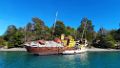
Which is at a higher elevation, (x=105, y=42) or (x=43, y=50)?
(x=105, y=42)

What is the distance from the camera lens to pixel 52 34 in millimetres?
146250

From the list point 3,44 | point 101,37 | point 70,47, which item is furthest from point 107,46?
point 3,44

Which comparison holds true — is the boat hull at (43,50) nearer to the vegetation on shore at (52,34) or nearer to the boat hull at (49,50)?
the boat hull at (49,50)

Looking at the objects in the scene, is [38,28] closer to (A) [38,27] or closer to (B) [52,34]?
(A) [38,27]

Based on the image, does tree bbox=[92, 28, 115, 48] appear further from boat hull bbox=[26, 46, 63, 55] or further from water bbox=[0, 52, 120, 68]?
water bbox=[0, 52, 120, 68]

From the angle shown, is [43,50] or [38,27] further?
[38,27]

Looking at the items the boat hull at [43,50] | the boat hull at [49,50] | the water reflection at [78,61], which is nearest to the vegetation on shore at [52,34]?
the boat hull at [49,50]

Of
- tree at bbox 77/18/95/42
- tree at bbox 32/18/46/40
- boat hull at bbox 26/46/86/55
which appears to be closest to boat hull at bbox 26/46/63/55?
boat hull at bbox 26/46/86/55

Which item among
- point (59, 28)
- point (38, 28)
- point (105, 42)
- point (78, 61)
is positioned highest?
point (38, 28)

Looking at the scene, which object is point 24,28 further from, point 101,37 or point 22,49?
point 101,37

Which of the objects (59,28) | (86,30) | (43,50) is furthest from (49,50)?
(86,30)

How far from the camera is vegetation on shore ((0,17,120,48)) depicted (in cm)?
13875

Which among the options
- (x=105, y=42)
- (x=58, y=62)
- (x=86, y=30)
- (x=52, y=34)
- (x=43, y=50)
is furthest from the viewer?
(x=86, y=30)

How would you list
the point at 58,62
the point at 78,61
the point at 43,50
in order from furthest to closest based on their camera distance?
the point at 43,50, the point at 78,61, the point at 58,62
